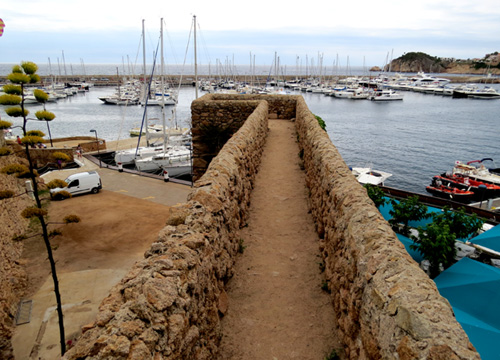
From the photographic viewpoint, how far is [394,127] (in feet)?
205

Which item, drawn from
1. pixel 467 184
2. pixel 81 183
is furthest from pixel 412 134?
pixel 81 183

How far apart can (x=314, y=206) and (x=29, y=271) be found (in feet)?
48.3

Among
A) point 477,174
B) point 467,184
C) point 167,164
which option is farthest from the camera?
point 477,174

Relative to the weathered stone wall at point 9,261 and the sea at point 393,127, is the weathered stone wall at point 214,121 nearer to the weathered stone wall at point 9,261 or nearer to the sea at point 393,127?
the weathered stone wall at point 9,261

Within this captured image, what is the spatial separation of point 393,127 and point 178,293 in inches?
2563

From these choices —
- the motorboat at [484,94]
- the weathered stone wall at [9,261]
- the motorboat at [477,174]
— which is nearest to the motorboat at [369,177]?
the motorboat at [477,174]

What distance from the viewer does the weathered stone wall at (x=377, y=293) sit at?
2617mm

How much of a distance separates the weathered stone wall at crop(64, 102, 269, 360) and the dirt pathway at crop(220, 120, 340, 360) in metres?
0.31

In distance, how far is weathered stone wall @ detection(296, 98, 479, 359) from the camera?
8.59 ft

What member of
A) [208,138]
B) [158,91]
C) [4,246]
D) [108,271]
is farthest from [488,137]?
[158,91]

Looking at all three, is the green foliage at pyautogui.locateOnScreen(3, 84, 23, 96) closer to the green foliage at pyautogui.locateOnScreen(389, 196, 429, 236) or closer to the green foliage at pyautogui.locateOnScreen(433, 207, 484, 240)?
the green foliage at pyautogui.locateOnScreen(389, 196, 429, 236)

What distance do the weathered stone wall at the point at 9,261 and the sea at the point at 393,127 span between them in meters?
17.1

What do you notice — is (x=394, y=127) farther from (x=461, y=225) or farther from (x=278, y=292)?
(x=278, y=292)

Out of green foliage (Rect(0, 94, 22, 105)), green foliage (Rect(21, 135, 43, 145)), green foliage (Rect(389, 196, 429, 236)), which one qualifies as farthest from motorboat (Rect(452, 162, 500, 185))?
green foliage (Rect(0, 94, 22, 105))
